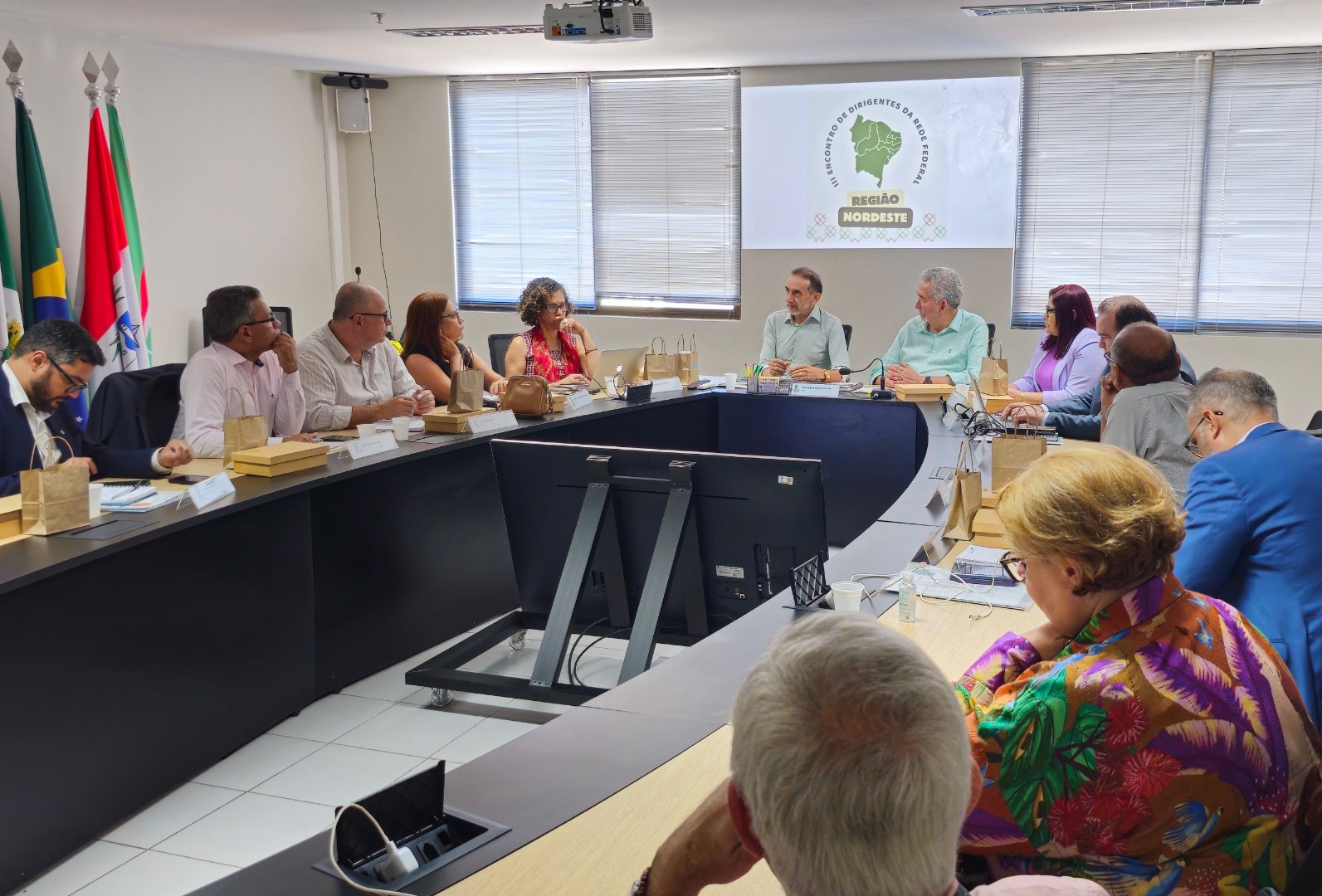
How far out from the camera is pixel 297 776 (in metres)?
3.06

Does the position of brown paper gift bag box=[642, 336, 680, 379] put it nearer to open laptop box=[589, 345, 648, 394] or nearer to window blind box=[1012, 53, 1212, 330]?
open laptop box=[589, 345, 648, 394]

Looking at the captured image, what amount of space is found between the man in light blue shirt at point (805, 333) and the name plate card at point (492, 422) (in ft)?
6.02

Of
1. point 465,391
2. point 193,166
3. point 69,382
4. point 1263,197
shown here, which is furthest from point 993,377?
point 193,166

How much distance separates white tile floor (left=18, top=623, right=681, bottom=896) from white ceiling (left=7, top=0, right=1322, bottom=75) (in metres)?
3.20

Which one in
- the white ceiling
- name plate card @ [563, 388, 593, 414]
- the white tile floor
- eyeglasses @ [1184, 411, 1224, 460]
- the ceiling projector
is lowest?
the white tile floor

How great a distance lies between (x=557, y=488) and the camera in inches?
119

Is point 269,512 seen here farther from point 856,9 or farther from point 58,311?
point 856,9

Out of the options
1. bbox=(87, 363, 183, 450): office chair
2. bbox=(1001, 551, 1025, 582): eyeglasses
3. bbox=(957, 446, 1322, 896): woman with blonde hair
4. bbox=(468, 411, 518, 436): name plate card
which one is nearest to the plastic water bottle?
bbox=(1001, 551, 1025, 582): eyeglasses

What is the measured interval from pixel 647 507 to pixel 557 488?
0.89 feet

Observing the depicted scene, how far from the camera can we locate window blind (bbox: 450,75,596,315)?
771cm

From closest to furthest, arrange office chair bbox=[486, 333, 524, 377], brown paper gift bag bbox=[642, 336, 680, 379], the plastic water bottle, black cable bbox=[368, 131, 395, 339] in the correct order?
the plastic water bottle → brown paper gift bag bbox=[642, 336, 680, 379] → office chair bbox=[486, 333, 524, 377] → black cable bbox=[368, 131, 395, 339]

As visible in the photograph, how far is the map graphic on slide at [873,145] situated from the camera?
7160mm

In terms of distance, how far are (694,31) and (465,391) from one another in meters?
2.75

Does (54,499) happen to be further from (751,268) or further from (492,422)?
(751,268)
